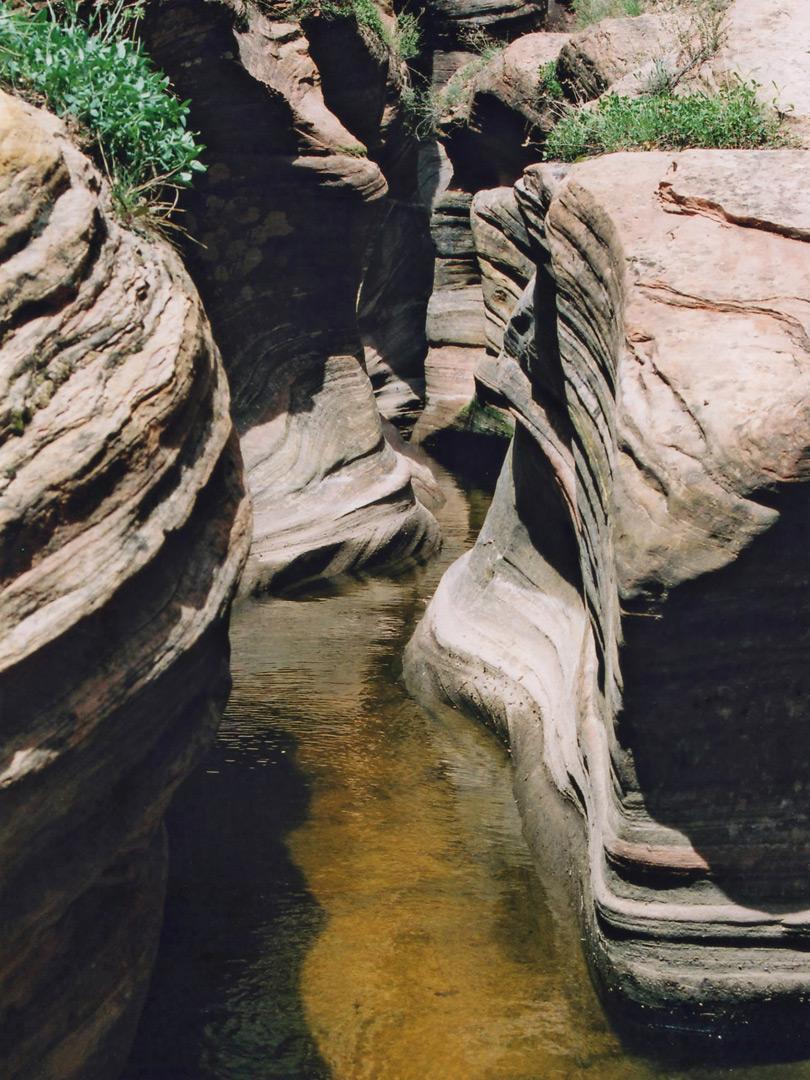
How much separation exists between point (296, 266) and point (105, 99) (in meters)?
4.99

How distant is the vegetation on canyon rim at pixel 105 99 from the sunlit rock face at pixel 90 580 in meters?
0.26

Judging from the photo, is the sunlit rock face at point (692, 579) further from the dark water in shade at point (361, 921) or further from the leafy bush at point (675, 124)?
the leafy bush at point (675, 124)

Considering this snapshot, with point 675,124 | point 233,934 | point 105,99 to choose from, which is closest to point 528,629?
point 233,934

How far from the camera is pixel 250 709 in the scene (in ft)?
21.7

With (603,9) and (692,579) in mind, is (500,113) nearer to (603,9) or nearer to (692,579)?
(603,9)

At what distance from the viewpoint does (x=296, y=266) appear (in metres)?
8.95

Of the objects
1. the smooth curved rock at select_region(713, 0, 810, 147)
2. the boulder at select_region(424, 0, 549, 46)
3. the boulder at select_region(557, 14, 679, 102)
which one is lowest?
the smooth curved rock at select_region(713, 0, 810, 147)

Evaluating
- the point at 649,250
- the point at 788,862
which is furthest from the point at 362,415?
the point at 788,862

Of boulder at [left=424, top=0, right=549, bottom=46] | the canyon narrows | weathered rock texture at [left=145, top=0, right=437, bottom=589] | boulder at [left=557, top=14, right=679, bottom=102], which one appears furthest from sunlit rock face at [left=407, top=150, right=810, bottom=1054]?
boulder at [left=424, top=0, right=549, bottom=46]

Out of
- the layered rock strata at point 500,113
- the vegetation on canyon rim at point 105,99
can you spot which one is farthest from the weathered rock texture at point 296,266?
the vegetation on canyon rim at point 105,99

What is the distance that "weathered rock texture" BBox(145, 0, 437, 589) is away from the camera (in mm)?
7891

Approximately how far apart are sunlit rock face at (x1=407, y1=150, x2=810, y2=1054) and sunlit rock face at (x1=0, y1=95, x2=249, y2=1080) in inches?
52.6

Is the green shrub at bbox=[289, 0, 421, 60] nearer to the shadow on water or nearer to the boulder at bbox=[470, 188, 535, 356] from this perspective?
the boulder at bbox=[470, 188, 535, 356]

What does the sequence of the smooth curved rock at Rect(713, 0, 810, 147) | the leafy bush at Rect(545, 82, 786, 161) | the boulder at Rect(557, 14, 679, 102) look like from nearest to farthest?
the leafy bush at Rect(545, 82, 786, 161), the smooth curved rock at Rect(713, 0, 810, 147), the boulder at Rect(557, 14, 679, 102)
